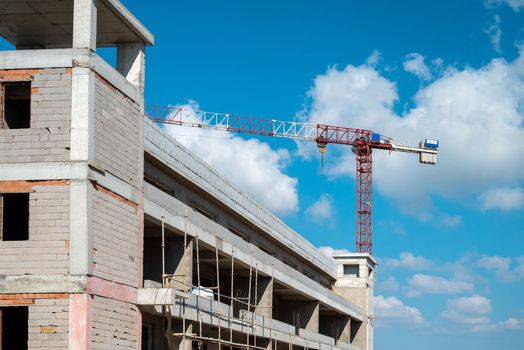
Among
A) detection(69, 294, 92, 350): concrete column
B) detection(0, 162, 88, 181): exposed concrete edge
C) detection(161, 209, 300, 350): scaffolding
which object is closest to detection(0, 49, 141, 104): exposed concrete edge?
detection(0, 162, 88, 181): exposed concrete edge

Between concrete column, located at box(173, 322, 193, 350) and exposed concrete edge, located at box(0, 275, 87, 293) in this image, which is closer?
exposed concrete edge, located at box(0, 275, 87, 293)

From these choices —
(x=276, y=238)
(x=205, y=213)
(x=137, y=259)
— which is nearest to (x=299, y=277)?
(x=276, y=238)

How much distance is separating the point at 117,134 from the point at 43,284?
5074 mm

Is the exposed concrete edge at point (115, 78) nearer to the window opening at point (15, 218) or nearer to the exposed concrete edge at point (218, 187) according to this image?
the exposed concrete edge at point (218, 187)

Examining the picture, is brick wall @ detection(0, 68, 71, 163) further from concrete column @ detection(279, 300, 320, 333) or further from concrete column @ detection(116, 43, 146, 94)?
concrete column @ detection(279, 300, 320, 333)

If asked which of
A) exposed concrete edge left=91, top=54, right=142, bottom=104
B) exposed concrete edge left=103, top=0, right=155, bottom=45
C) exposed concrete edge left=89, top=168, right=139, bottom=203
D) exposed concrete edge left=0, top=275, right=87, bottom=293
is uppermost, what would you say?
exposed concrete edge left=103, top=0, right=155, bottom=45

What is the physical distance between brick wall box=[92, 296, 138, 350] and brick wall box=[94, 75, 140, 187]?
3.73 m

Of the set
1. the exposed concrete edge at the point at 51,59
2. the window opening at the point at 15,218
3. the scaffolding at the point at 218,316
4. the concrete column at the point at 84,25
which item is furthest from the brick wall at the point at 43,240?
the scaffolding at the point at 218,316

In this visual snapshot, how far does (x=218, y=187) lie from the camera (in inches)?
1502

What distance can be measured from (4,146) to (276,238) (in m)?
22.8

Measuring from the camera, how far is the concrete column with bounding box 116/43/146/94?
29406mm

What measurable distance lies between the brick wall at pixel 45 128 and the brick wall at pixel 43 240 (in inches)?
35.7

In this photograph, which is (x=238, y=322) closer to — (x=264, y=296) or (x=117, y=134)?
(x=264, y=296)

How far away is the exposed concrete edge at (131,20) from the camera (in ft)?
90.5
